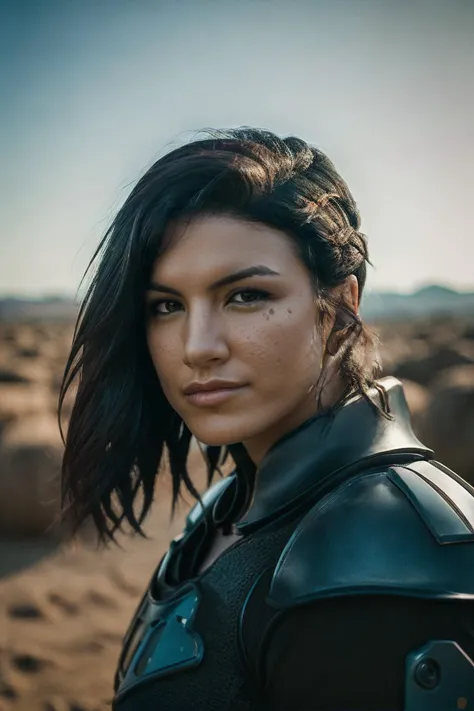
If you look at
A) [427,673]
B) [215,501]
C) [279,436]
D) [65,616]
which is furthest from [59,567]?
[427,673]

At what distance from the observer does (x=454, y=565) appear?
1.11 metres

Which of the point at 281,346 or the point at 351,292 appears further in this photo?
the point at 351,292

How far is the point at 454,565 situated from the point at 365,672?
0.20 meters

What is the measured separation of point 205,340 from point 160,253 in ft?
0.64

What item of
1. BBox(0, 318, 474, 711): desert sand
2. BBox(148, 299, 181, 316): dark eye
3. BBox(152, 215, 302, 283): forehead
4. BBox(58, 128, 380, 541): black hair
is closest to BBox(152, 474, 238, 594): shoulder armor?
BBox(58, 128, 380, 541): black hair

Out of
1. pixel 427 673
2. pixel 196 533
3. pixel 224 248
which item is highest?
pixel 224 248

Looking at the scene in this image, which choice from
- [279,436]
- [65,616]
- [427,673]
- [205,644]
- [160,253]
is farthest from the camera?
[65,616]

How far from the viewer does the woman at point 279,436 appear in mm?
1083

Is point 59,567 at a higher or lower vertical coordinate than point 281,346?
lower

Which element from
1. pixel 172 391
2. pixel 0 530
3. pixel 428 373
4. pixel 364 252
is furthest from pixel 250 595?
pixel 428 373

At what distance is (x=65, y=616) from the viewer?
3.59 meters

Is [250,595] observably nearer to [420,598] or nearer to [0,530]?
[420,598]

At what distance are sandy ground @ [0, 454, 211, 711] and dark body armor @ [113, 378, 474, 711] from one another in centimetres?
82

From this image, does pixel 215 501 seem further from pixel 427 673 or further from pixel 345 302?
pixel 427 673
